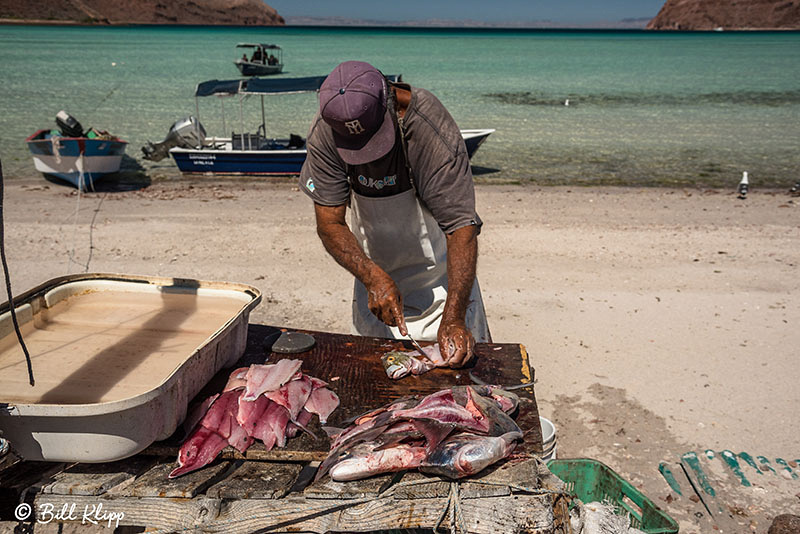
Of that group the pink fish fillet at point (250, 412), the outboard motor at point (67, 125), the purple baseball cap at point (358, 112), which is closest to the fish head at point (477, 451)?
the pink fish fillet at point (250, 412)

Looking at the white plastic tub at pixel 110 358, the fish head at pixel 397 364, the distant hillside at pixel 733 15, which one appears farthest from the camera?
the distant hillside at pixel 733 15

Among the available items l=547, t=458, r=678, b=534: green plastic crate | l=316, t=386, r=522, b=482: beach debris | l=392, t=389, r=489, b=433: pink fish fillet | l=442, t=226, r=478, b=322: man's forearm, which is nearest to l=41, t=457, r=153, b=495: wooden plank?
l=316, t=386, r=522, b=482: beach debris

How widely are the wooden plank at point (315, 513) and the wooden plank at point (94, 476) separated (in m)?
0.03

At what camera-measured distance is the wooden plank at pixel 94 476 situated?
97.8 inches

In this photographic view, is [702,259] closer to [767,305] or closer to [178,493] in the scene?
[767,305]

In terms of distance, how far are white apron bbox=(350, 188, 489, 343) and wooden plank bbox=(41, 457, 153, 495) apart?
75.2 inches

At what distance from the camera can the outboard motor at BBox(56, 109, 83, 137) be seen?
583 inches

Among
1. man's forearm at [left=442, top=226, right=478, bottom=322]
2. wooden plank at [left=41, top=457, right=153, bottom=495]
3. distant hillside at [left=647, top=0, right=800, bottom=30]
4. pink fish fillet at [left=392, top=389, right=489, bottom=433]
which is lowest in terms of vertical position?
wooden plank at [left=41, top=457, right=153, bottom=495]

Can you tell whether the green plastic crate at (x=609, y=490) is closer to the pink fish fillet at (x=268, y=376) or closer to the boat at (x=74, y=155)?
the pink fish fillet at (x=268, y=376)

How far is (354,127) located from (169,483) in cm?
183

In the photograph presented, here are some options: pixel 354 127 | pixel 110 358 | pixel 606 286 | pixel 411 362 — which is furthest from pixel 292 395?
pixel 606 286

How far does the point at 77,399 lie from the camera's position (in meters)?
2.63

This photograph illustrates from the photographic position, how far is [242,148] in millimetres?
16766

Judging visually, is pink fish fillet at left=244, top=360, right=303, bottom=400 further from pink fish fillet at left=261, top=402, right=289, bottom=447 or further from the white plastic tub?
the white plastic tub
